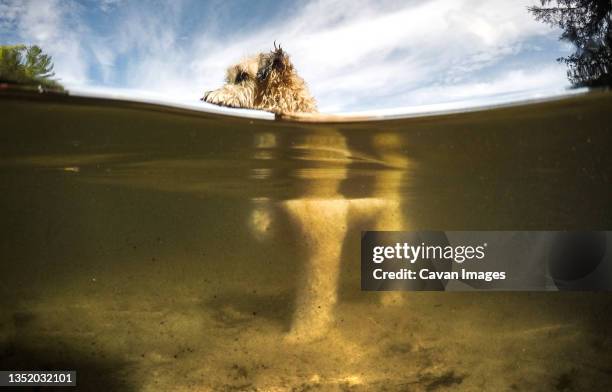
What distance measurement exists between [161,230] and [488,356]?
381 inches

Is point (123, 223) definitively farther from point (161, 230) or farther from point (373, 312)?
point (373, 312)

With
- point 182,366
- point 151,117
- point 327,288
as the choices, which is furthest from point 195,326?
point 151,117

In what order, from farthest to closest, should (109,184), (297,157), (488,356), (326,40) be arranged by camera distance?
(109,184), (297,157), (488,356), (326,40)

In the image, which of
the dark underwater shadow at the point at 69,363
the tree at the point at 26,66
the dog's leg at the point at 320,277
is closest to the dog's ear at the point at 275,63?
the tree at the point at 26,66

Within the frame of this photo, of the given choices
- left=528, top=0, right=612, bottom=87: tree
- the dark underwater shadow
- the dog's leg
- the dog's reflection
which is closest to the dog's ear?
the dog's reflection

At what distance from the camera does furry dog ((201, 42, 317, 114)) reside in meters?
4.39

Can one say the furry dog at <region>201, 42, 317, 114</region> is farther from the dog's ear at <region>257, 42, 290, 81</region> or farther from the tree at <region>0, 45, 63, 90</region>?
the tree at <region>0, 45, 63, 90</region>

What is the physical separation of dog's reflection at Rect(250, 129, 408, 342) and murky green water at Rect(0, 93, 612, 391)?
0.17 feet

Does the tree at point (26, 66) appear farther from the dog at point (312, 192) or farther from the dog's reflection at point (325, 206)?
the dog's reflection at point (325, 206)

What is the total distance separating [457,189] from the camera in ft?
35.6

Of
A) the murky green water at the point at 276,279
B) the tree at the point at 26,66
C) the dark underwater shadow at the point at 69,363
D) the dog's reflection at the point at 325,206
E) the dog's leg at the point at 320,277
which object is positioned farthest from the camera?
the dog's reflection at the point at 325,206

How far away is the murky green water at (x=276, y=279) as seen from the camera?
538cm

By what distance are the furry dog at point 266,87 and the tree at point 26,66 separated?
195 centimetres

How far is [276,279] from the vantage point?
697 cm
